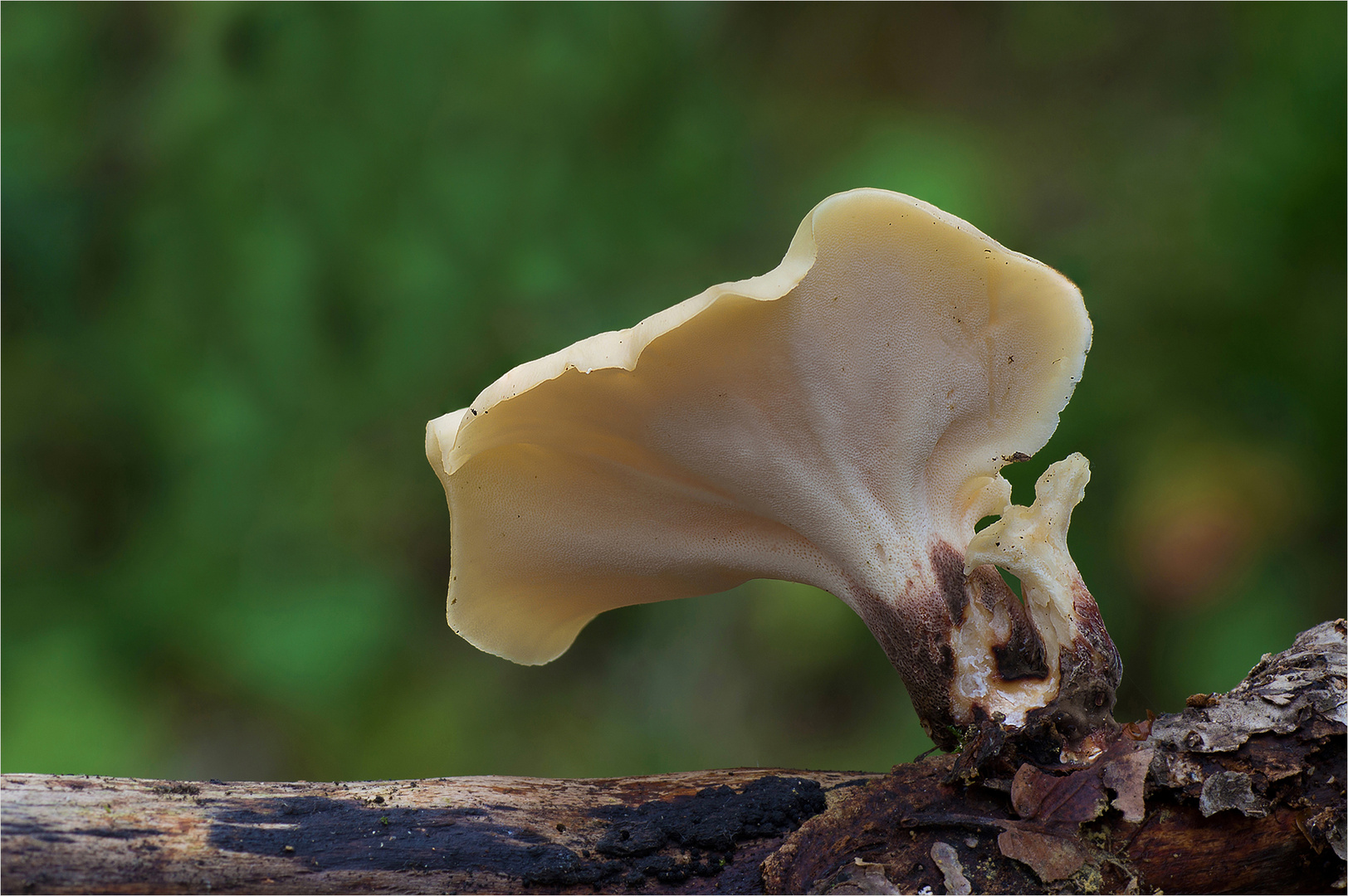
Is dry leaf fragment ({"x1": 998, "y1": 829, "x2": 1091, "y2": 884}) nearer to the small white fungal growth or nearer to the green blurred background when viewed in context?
the small white fungal growth

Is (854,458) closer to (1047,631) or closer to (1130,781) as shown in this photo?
(1047,631)

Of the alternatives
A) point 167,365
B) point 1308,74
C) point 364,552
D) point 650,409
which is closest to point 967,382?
point 650,409

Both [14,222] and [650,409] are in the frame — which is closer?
[650,409]

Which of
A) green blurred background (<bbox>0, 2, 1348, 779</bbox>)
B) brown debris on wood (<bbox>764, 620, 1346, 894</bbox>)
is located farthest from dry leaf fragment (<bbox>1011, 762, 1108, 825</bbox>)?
green blurred background (<bbox>0, 2, 1348, 779</bbox>)

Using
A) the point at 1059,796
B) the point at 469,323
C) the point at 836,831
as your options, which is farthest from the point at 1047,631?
the point at 469,323

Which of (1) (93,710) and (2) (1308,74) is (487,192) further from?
(2) (1308,74)

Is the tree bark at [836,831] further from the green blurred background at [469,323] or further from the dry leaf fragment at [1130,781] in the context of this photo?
the green blurred background at [469,323]

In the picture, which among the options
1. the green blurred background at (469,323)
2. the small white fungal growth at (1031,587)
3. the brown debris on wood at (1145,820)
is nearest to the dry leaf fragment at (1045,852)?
the brown debris on wood at (1145,820)

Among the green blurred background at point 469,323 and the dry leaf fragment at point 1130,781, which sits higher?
the green blurred background at point 469,323
